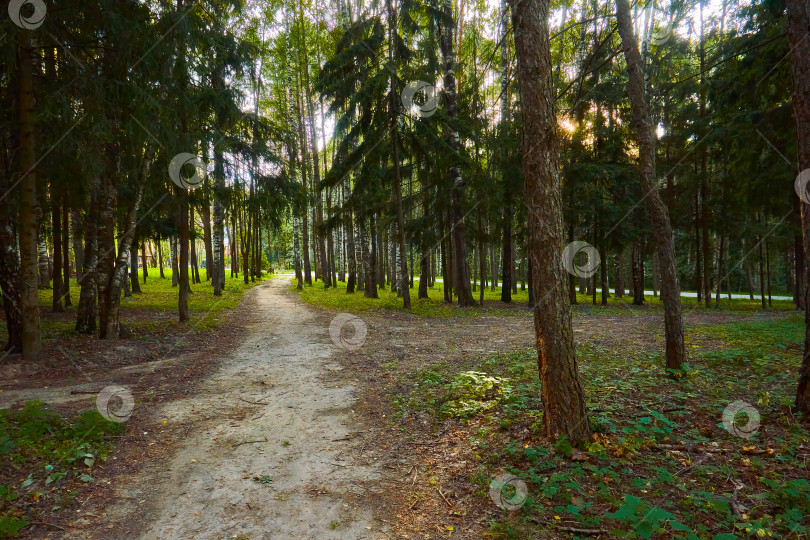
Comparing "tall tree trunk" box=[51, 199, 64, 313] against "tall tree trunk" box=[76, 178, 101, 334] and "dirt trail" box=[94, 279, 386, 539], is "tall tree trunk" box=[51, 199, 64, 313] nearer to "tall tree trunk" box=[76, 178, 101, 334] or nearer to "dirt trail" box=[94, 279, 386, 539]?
"tall tree trunk" box=[76, 178, 101, 334]

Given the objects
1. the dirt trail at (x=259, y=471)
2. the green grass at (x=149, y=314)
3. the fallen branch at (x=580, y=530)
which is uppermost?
the green grass at (x=149, y=314)

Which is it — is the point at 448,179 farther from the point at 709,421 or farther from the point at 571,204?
the point at 709,421

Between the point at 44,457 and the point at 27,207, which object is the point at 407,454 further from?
the point at 27,207

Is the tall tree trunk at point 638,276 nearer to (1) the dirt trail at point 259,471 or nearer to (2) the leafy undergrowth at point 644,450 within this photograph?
(2) the leafy undergrowth at point 644,450

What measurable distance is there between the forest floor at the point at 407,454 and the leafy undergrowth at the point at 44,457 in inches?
0.9

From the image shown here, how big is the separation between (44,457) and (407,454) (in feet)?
11.9

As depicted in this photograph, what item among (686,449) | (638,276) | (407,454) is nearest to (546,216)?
(686,449)

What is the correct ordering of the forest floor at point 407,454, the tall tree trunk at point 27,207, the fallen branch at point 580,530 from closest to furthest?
the fallen branch at point 580,530, the forest floor at point 407,454, the tall tree trunk at point 27,207

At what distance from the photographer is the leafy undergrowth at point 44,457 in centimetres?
335

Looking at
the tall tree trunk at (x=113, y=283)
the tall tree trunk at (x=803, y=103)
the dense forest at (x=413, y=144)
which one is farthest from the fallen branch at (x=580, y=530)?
the tall tree trunk at (x=113, y=283)

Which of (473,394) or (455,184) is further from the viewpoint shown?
(455,184)

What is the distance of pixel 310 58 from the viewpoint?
84.6ft

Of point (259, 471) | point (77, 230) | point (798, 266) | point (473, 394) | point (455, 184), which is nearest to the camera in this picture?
point (259, 471)

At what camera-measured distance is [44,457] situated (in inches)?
157
